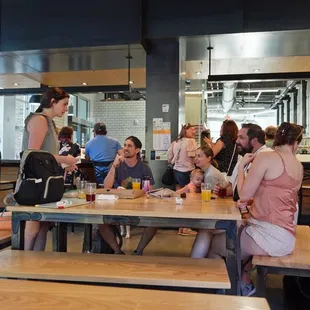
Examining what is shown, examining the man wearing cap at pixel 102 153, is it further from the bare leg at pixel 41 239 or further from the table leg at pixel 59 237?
the bare leg at pixel 41 239

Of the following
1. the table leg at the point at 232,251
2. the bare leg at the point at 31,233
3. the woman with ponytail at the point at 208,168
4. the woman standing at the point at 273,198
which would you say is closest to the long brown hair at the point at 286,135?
the woman standing at the point at 273,198

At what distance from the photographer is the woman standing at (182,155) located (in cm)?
479

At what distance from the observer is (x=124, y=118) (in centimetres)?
1106

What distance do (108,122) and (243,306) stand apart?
10300 millimetres

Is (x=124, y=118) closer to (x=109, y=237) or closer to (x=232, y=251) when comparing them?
(x=109, y=237)

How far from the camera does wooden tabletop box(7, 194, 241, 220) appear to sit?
2010 millimetres

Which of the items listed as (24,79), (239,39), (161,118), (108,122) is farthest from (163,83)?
(108,122)

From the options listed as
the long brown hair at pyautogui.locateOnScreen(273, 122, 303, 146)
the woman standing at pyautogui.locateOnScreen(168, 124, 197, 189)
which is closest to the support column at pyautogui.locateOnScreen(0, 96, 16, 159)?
the woman standing at pyautogui.locateOnScreen(168, 124, 197, 189)

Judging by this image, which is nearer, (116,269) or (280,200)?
(116,269)

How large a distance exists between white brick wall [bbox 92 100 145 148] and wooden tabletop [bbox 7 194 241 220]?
330 inches

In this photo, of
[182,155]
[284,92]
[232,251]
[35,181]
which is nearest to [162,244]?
[182,155]

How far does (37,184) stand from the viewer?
223cm

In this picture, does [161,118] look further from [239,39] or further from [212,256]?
[212,256]

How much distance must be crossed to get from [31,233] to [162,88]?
3006 millimetres
